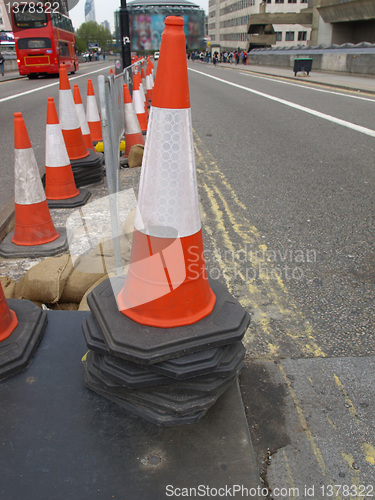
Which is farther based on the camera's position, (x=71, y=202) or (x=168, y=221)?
(x=71, y=202)

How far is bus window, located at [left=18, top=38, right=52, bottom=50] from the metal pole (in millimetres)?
11561

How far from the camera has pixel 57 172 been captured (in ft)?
14.3

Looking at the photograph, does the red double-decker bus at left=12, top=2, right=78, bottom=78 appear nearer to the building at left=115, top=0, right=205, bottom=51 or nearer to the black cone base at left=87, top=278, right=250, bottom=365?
the building at left=115, top=0, right=205, bottom=51

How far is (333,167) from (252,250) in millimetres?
3156

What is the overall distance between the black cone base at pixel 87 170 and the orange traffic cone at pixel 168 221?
3.37 metres

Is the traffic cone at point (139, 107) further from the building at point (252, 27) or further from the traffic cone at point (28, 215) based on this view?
the building at point (252, 27)

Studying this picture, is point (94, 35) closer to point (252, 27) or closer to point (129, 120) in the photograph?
point (252, 27)

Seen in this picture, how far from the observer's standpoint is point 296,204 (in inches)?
185

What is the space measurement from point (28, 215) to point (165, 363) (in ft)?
7.91

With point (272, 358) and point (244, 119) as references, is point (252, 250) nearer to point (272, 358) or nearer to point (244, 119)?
point (272, 358)

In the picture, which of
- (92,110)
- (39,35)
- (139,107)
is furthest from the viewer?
(39,35)

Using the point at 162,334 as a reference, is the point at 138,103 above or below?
above

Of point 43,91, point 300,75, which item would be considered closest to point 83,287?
point 43,91

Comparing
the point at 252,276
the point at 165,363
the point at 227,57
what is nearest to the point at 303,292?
the point at 252,276
